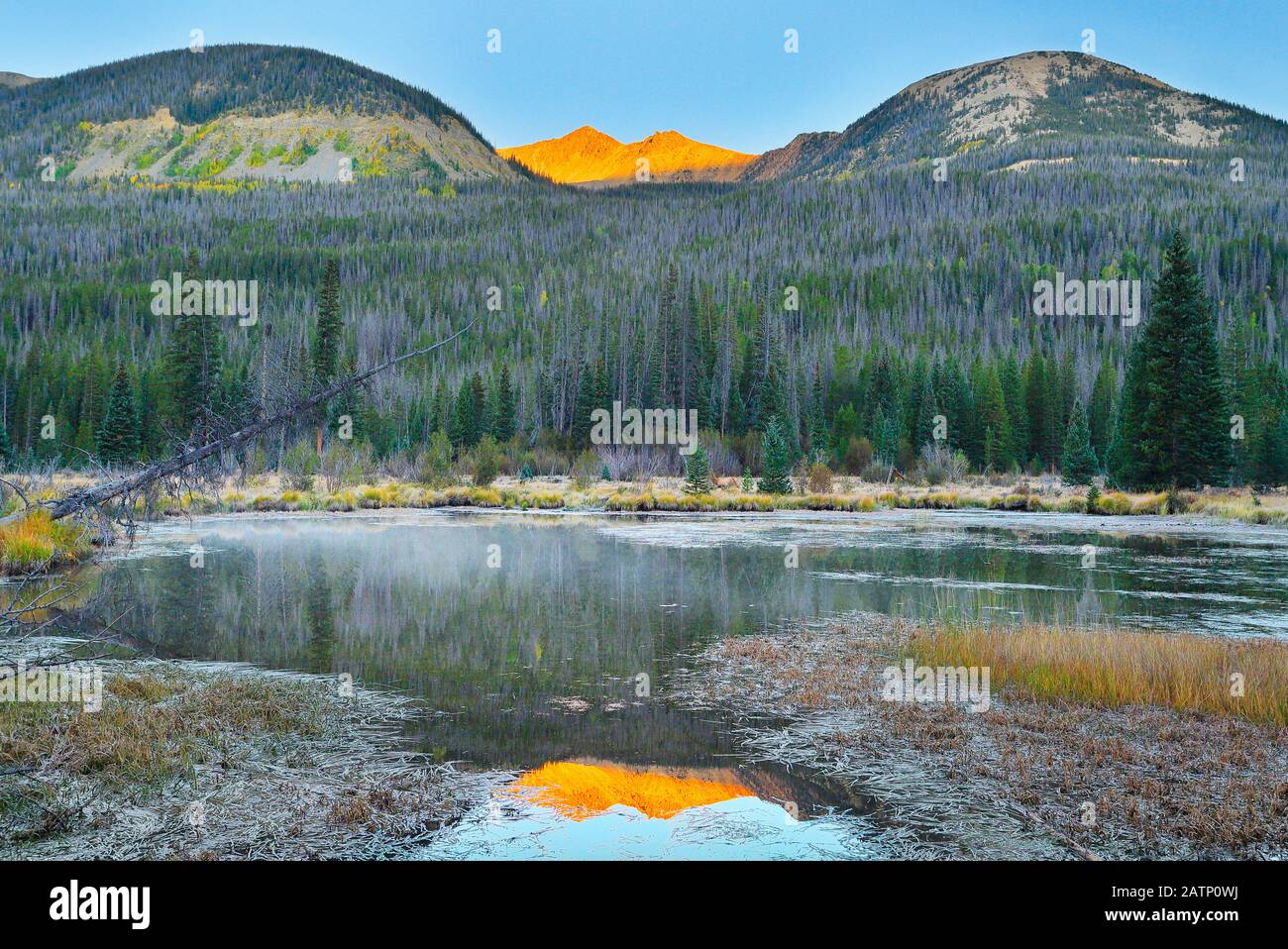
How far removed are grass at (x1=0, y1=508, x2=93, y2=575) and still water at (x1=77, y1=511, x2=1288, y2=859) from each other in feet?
4.15

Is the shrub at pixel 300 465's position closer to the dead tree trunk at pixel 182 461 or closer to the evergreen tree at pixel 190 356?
the evergreen tree at pixel 190 356

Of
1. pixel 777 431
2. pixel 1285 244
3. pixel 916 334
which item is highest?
pixel 1285 244

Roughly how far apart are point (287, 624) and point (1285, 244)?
493 feet

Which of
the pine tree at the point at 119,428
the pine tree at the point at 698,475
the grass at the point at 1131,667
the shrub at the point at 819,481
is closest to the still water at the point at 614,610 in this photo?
the grass at the point at 1131,667

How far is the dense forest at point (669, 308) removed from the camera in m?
64.2

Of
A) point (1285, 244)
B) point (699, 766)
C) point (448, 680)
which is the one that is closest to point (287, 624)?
point (448, 680)

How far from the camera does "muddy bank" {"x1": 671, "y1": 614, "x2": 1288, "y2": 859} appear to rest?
6.24 meters

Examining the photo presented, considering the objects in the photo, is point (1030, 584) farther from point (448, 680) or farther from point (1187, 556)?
point (448, 680)

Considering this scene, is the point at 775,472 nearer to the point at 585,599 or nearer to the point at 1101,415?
A: the point at 585,599

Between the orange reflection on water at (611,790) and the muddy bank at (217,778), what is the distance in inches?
19.9

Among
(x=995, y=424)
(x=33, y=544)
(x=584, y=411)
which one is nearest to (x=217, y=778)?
(x=33, y=544)

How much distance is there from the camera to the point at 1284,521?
2988 centimetres

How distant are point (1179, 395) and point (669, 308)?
167ft

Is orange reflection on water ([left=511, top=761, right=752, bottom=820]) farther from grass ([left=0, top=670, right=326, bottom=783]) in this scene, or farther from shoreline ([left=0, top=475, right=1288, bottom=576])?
shoreline ([left=0, top=475, right=1288, bottom=576])
